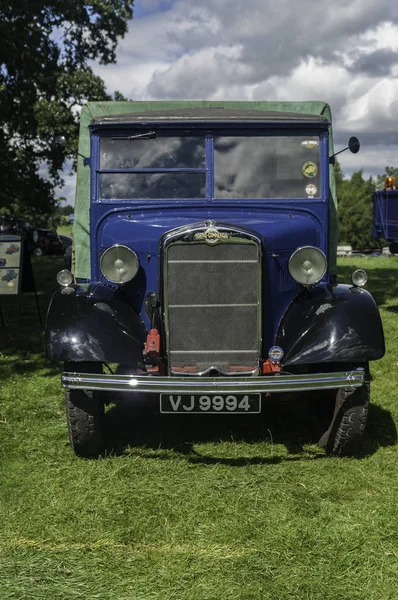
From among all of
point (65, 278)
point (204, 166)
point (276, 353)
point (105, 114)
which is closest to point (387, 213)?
point (105, 114)

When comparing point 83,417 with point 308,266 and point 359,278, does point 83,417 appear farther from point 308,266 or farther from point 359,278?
point 359,278

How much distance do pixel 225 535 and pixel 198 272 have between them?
172 centimetres

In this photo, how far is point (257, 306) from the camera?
168 inches

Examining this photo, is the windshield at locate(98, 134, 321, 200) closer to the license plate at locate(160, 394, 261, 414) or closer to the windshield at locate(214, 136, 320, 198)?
the windshield at locate(214, 136, 320, 198)

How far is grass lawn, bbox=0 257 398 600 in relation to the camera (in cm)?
289

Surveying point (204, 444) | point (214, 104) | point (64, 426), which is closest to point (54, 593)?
point (204, 444)

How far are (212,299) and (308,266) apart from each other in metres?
0.78

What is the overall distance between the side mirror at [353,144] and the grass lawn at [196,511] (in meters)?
2.32

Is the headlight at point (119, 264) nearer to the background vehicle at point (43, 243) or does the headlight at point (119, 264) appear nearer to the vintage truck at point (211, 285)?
the vintage truck at point (211, 285)

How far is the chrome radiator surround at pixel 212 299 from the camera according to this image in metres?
4.20

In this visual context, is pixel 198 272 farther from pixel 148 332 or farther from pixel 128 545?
pixel 128 545

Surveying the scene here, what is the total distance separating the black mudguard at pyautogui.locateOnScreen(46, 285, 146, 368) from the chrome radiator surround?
300mm

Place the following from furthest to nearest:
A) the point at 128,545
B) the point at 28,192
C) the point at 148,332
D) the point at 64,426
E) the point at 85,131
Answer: the point at 28,192, the point at 85,131, the point at 64,426, the point at 148,332, the point at 128,545

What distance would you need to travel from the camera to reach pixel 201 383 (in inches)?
150
